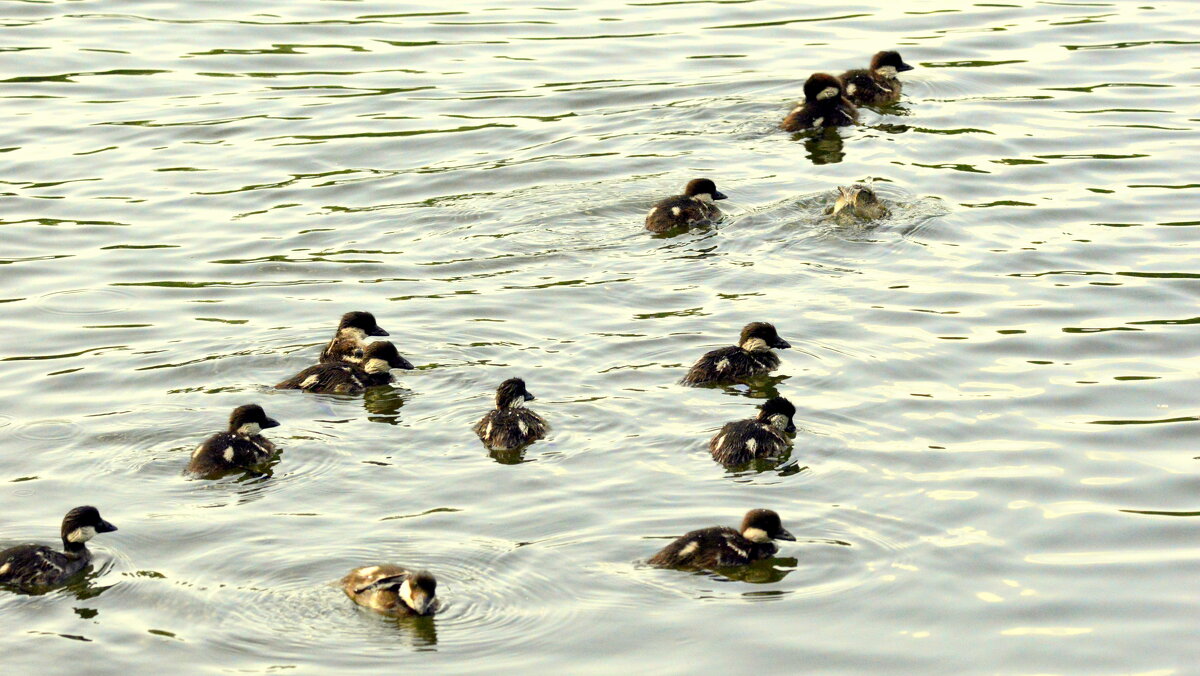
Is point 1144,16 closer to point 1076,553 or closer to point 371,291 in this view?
point 371,291

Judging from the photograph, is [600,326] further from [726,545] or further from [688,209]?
[726,545]

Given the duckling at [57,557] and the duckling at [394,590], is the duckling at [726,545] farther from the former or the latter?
the duckling at [57,557]

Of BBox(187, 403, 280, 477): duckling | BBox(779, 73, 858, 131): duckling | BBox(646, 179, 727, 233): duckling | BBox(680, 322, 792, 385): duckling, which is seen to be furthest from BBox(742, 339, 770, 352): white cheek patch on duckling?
BBox(779, 73, 858, 131): duckling

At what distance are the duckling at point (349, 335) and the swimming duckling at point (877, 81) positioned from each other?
658 cm

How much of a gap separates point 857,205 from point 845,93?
332 cm

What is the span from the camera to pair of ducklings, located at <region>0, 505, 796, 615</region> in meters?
8.27

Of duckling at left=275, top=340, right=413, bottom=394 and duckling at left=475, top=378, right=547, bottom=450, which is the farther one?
duckling at left=275, top=340, right=413, bottom=394

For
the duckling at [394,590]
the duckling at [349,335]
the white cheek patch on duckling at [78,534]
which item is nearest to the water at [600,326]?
the duckling at [394,590]

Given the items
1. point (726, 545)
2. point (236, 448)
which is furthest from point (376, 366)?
point (726, 545)

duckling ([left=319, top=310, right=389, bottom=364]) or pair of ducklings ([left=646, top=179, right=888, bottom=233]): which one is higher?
pair of ducklings ([left=646, top=179, right=888, bottom=233])

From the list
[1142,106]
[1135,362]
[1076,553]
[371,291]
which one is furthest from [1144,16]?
[1076,553]

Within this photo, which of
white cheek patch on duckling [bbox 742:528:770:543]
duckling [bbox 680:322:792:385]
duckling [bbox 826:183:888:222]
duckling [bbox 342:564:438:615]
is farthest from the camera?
duckling [bbox 826:183:888:222]

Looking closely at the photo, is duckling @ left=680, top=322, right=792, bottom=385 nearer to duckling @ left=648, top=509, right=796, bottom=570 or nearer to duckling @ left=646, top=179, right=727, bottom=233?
duckling @ left=648, top=509, right=796, bottom=570

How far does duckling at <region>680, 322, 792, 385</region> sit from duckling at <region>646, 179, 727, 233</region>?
92.7 inches
